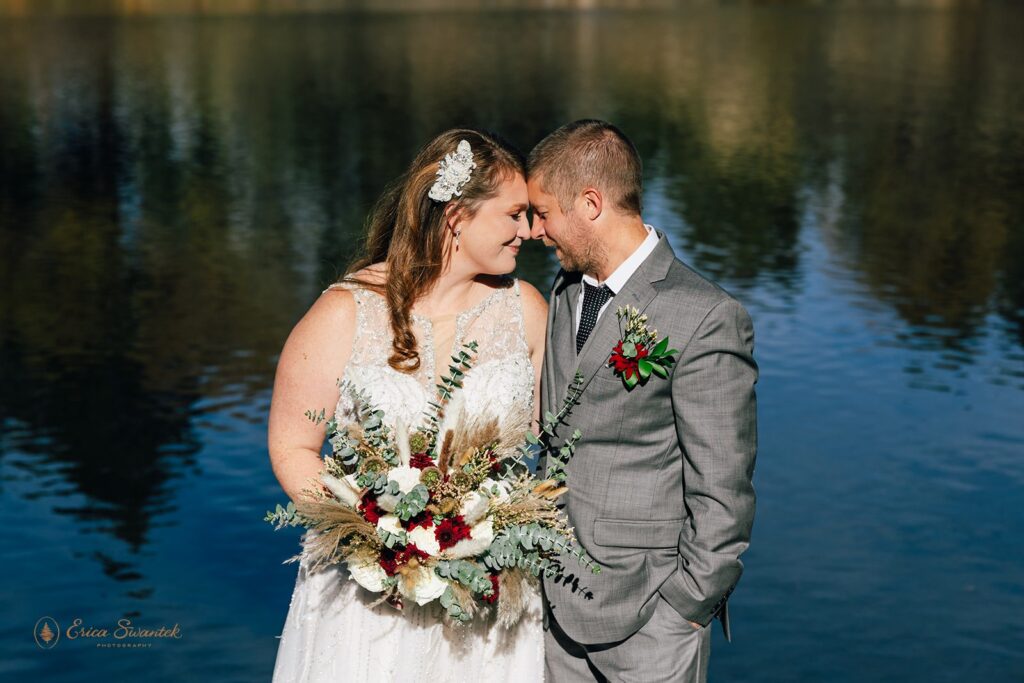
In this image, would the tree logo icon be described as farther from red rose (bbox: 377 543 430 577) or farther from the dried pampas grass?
red rose (bbox: 377 543 430 577)

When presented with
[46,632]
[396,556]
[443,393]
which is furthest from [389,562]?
[46,632]

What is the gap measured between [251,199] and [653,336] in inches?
746

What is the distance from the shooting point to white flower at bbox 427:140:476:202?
4.35 m

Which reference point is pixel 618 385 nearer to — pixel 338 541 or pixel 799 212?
pixel 338 541

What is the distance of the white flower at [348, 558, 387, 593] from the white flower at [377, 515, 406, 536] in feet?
0.50

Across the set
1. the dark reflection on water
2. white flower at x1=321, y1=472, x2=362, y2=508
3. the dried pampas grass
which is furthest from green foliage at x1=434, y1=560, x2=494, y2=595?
the dark reflection on water

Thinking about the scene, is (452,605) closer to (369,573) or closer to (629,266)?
(369,573)

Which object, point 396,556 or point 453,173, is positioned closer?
point 396,556

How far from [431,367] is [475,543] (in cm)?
87

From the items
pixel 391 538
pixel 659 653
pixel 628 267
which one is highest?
pixel 628 267

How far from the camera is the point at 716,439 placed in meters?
4.00

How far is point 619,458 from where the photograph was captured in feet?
13.7

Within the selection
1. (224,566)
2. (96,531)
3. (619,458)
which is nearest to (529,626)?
(619,458)

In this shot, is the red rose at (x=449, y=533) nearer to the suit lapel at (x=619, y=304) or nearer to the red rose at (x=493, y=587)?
the red rose at (x=493, y=587)
